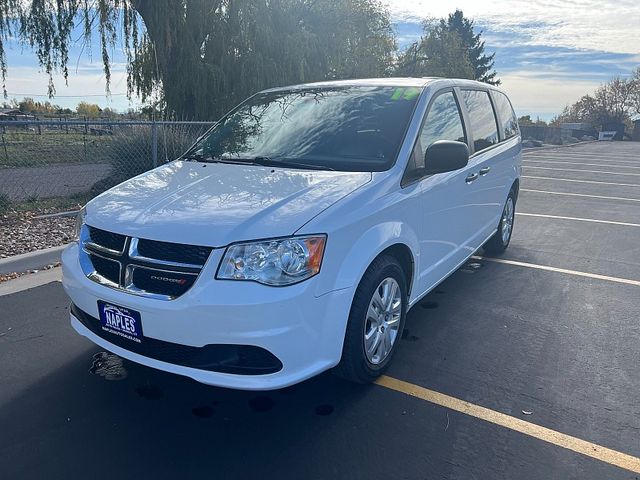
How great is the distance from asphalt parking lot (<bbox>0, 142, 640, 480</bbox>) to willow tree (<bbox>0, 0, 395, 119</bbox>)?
7998 millimetres

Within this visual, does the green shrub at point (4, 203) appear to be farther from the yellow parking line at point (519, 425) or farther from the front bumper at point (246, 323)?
the yellow parking line at point (519, 425)

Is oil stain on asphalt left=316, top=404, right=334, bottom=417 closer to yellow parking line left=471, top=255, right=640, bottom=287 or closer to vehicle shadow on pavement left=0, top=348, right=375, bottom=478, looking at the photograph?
vehicle shadow on pavement left=0, top=348, right=375, bottom=478

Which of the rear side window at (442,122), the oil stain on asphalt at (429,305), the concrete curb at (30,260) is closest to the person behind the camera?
the rear side window at (442,122)

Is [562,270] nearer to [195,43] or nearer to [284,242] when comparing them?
[284,242]

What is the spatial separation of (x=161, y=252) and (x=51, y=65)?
33.1 ft

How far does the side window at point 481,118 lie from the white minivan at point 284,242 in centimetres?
47

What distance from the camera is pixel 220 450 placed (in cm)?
267

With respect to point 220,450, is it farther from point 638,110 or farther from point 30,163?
point 638,110

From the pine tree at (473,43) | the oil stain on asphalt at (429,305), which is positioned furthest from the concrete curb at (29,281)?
the pine tree at (473,43)

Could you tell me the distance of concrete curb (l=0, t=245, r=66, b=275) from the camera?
5273 mm

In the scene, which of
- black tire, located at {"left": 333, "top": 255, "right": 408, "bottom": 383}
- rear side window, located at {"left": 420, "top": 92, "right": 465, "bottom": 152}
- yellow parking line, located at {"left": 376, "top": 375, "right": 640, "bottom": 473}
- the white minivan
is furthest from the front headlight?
rear side window, located at {"left": 420, "top": 92, "right": 465, "bottom": 152}

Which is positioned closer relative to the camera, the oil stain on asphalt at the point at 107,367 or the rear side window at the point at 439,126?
the oil stain on asphalt at the point at 107,367

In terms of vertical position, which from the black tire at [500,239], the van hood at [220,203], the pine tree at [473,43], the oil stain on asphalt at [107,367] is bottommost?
the oil stain on asphalt at [107,367]

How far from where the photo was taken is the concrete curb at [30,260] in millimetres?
5273
